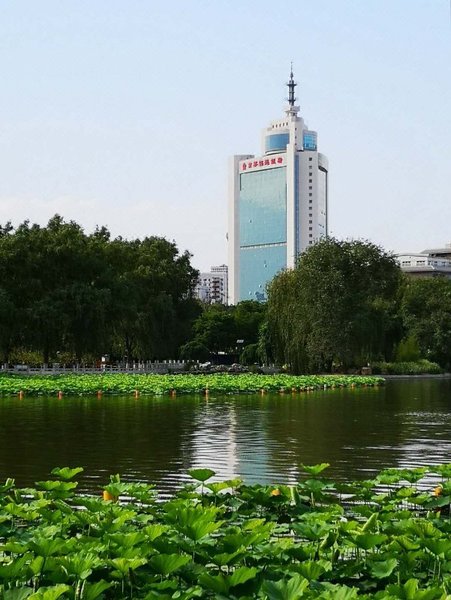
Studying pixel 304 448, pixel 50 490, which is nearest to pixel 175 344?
pixel 304 448

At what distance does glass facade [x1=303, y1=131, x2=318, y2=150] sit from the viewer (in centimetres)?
14825

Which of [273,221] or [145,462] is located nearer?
[145,462]

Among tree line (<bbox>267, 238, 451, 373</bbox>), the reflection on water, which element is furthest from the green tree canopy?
the reflection on water

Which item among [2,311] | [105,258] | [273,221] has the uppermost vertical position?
[273,221]

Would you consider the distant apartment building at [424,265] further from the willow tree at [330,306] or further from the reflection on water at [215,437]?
the reflection on water at [215,437]

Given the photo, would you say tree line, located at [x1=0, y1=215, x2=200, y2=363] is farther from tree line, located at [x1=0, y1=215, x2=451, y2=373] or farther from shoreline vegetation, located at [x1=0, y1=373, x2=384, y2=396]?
shoreline vegetation, located at [x1=0, y1=373, x2=384, y2=396]

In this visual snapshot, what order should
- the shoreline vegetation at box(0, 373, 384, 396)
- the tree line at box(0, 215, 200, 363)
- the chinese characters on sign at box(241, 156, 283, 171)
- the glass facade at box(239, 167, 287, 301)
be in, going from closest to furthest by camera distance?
the shoreline vegetation at box(0, 373, 384, 396) < the tree line at box(0, 215, 200, 363) < the glass facade at box(239, 167, 287, 301) < the chinese characters on sign at box(241, 156, 283, 171)

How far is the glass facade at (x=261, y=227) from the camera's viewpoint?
142m

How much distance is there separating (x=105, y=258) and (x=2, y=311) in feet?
38.6

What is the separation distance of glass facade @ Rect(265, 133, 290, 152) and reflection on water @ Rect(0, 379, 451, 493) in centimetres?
12285

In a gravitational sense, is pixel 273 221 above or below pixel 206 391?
above

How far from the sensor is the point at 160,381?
34438mm

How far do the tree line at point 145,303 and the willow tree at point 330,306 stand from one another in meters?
0.05

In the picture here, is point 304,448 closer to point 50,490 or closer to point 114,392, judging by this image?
point 50,490
